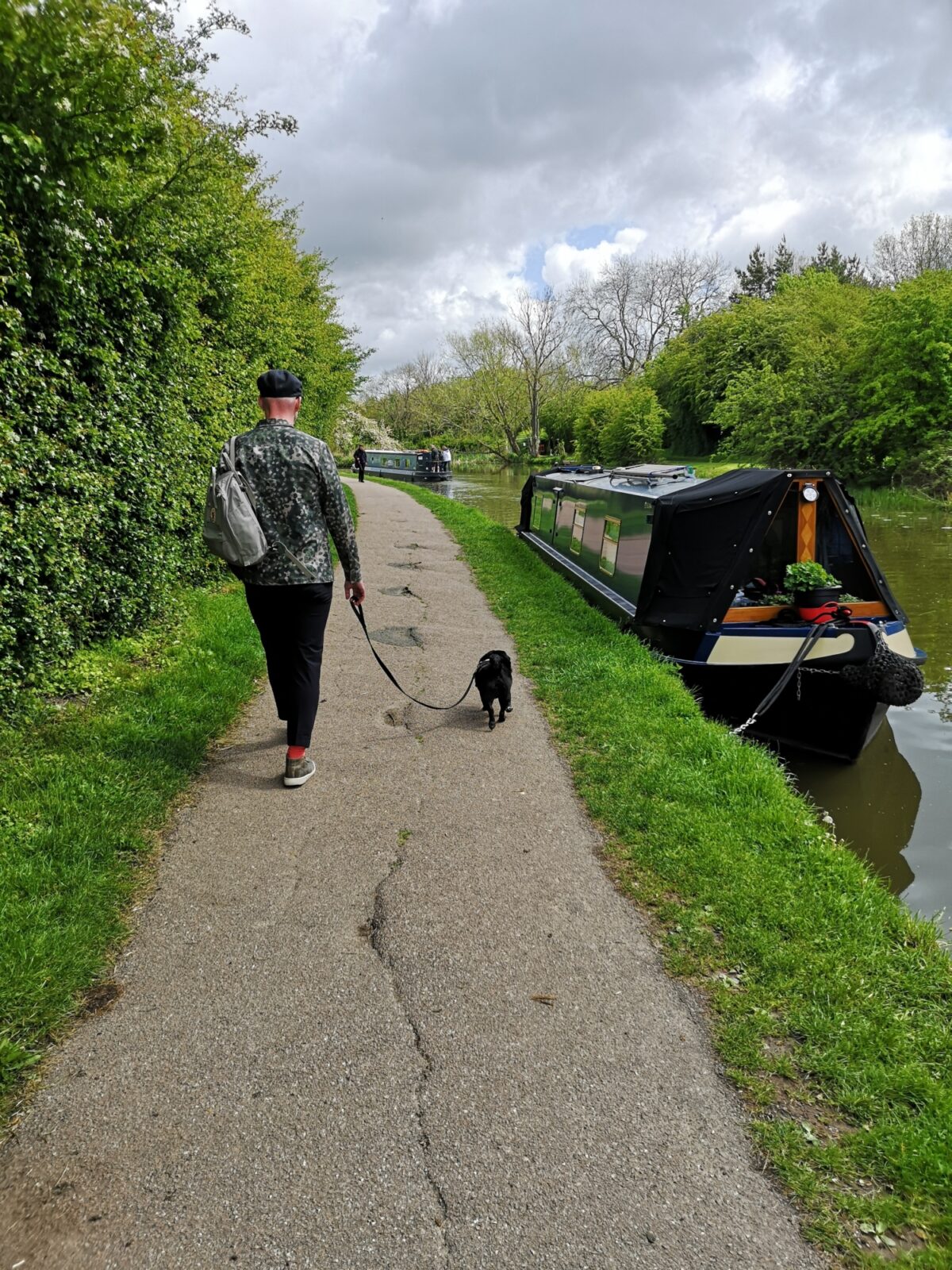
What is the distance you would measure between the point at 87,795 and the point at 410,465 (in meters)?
37.5

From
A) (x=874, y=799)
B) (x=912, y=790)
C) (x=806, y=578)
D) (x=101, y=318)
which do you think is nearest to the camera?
(x=101, y=318)

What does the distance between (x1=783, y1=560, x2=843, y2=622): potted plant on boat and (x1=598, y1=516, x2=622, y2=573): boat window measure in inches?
83.7

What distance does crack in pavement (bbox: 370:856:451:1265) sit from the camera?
5.59 feet

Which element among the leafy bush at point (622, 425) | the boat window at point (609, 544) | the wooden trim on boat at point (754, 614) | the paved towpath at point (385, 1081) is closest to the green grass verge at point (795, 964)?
the paved towpath at point (385, 1081)

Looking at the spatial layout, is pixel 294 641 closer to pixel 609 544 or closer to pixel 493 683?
pixel 493 683

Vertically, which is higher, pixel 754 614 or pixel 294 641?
pixel 294 641

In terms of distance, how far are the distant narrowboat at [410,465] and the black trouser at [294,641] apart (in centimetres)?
3605

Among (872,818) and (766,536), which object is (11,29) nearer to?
(766,536)

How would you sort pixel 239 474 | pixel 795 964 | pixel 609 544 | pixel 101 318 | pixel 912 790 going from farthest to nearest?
pixel 609 544, pixel 912 790, pixel 101 318, pixel 239 474, pixel 795 964

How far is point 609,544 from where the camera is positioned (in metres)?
8.05

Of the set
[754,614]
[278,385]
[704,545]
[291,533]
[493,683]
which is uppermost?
[278,385]

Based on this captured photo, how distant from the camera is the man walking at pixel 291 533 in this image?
11.5 ft

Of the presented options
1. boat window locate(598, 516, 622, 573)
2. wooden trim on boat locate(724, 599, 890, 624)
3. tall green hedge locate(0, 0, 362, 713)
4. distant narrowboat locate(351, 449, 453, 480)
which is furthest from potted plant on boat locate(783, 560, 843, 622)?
distant narrowboat locate(351, 449, 453, 480)

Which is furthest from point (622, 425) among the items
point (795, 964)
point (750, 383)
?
point (795, 964)
